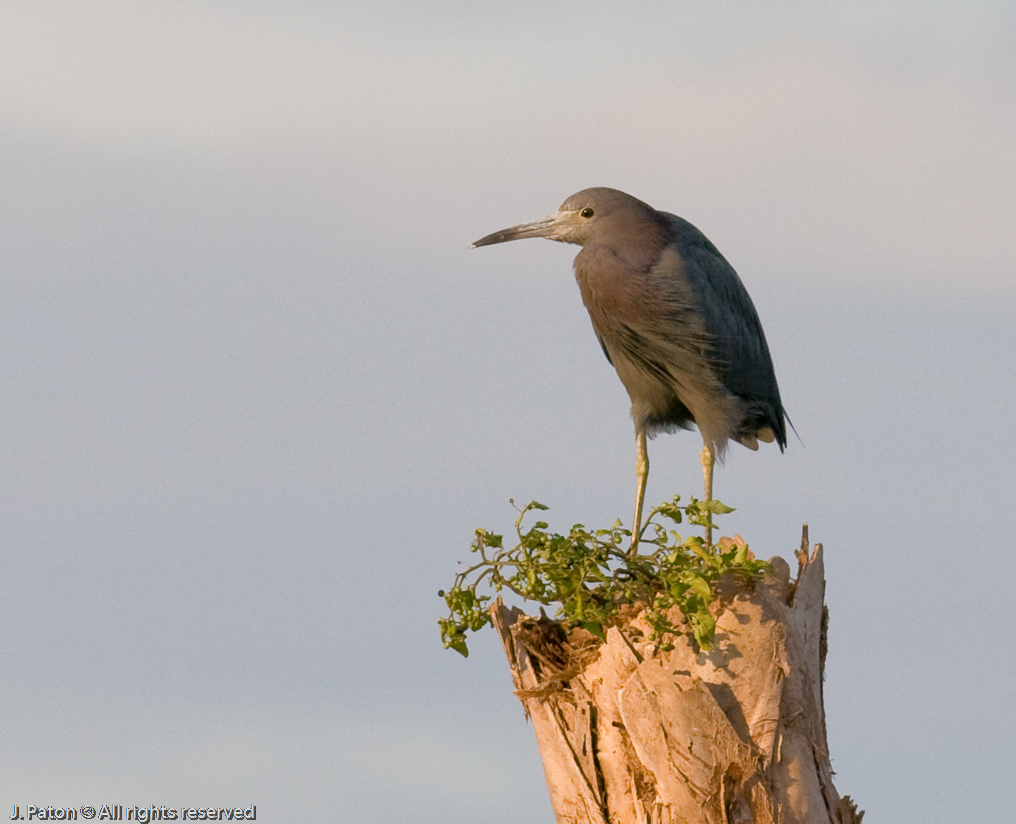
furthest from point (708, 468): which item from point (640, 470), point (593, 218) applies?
point (593, 218)

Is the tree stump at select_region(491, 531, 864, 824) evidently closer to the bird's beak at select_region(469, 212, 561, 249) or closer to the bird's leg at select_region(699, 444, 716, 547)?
the bird's leg at select_region(699, 444, 716, 547)

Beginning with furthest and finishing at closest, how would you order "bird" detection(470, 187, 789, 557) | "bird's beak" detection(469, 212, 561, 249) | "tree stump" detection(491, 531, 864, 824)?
"bird's beak" detection(469, 212, 561, 249), "bird" detection(470, 187, 789, 557), "tree stump" detection(491, 531, 864, 824)

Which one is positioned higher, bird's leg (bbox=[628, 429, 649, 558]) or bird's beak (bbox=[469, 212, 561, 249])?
bird's beak (bbox=[469, 212, 561, 249])

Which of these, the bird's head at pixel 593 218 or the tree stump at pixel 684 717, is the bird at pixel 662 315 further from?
the tree stump at pixel 684 717

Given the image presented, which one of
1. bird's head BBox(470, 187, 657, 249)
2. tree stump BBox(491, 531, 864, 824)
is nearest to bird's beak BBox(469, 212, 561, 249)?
bird's head BBox(470, 187, 657, 249)

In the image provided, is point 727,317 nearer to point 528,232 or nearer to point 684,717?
point 528,232

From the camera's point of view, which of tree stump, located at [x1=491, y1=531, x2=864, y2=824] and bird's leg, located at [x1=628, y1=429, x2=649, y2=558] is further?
bird's leg, located at [x1=628, y1=429, x2=649, y2=558]

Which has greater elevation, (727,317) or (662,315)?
(727,317)

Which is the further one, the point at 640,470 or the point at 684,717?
the point at 640,470

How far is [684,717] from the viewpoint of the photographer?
22.7 feet

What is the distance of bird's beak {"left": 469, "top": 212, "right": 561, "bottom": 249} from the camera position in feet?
31.8

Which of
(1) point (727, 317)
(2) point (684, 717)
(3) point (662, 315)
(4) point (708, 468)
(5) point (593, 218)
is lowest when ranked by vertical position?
(2) point (684, 717)

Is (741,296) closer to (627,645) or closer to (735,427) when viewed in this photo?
(735,427)

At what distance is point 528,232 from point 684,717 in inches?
166
